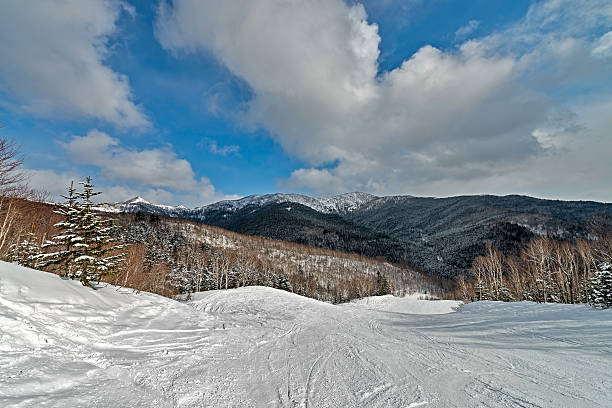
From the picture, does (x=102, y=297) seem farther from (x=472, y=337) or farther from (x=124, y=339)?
(x=472, y=337)

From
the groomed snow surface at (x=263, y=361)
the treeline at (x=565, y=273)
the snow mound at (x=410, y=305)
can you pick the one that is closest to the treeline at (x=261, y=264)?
the snow mound at (x=410, y=305)

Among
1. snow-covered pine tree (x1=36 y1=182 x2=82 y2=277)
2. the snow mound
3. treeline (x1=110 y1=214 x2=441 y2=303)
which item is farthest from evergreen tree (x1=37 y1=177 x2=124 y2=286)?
treeline (x1=110 y1=214 x2=441 y2=303)

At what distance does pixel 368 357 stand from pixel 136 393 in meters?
5.70

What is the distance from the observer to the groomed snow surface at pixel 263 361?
456cm

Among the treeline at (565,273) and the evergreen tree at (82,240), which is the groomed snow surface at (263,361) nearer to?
the evergreen tree at (82,240)

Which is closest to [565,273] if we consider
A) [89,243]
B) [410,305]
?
[410,305]

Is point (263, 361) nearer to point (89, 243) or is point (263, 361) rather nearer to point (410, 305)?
point (89, 243)

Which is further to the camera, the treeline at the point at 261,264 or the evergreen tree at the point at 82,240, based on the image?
the treeline at the point at 261,264

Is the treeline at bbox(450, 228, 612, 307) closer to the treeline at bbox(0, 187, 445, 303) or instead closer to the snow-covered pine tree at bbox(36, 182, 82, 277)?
the treeline at bbox(0, 187, 445, 303)

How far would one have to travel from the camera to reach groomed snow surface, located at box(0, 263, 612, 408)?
4562 mm

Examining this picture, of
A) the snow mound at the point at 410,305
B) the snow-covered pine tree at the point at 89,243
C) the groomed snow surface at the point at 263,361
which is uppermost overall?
the snow-covered pine tree at the point at 89,243

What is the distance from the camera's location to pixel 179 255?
8469cm

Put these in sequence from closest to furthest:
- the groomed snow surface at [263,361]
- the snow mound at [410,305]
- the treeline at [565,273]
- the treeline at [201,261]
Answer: the groomed snow surface at [263,361]
the treeline at [201,261]
the treeline at [565,273]
the snow mound at [410,305]

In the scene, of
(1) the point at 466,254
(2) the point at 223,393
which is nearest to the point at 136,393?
(2) the point at 223,393
